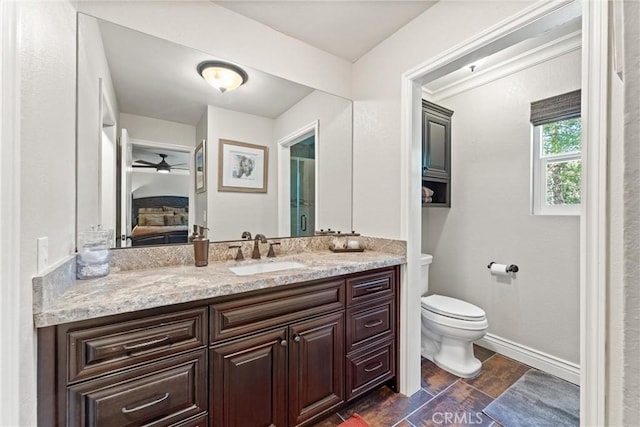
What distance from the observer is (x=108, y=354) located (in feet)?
3.09

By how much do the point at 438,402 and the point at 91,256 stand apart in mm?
2115

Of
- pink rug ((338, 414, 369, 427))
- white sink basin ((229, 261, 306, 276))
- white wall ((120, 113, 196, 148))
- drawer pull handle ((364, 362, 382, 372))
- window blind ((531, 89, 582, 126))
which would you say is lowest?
pink rug ((338, 414, 369, 427))

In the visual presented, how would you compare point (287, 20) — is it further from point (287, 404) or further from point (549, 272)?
point (549, 272)

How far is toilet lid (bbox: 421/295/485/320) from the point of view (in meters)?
2.01

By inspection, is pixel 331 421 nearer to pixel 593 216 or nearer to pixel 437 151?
pixel 593 216

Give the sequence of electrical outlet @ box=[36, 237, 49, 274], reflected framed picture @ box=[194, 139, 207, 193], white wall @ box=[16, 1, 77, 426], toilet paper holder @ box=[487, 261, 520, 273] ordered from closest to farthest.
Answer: white wall @ box=[16, 1, 77, 426]
electrical outlet @ box=[36, 237, 49, 274]
reflected framed picture @ box=[194, 139, 207, 193]
toilet paper holder @ box=[487, 261, 520, 273]

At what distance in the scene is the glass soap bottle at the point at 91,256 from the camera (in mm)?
1220

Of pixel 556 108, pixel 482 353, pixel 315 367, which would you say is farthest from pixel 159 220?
pixel 556 108

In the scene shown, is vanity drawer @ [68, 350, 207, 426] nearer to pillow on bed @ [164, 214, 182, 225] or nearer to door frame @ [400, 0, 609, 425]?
pillow on bed @ [164, 214, 182, 225]

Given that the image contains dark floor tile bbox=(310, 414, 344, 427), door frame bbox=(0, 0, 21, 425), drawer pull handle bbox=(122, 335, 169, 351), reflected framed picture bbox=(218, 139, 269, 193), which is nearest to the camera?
door frame bbox=(0, 0, 21, 425)

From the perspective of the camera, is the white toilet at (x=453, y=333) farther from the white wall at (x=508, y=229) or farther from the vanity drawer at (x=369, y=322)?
the vanity drawer at (x=369, y=322)

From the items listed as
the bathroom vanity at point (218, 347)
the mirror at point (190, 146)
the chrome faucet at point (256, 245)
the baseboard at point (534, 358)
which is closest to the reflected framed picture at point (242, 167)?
the mirror at point (190, 146)

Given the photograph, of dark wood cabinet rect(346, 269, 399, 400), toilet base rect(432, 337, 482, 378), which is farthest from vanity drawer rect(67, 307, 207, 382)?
toilet base rect(432, 337, 482, 378)

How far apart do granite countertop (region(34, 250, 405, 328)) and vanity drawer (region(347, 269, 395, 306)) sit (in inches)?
2.9
